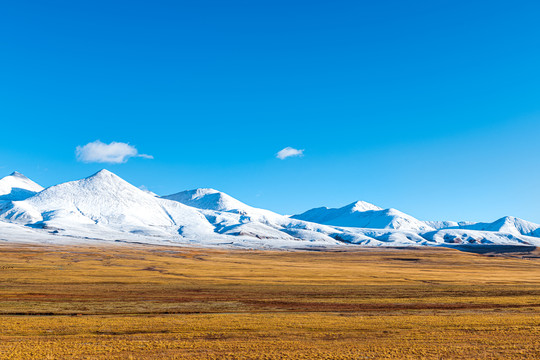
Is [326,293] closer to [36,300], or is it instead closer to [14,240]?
[36,300]

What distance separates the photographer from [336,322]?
33.4m

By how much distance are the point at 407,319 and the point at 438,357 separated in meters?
11.3

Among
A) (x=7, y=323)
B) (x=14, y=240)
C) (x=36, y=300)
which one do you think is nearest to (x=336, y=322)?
(x=7, y=323)

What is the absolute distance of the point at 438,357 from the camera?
2377 centimetres

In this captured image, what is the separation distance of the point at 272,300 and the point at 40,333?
2390 cm

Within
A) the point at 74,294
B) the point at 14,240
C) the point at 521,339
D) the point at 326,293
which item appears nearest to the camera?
the point at 521,339

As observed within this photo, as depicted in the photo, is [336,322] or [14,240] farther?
[14,240]

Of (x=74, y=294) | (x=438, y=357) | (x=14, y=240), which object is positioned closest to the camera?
(x=438, y=357)

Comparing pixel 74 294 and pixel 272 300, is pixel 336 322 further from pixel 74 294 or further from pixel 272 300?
pixel 74 294

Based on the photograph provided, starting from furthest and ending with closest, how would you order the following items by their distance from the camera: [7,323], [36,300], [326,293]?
1. [326,293]
2. [36,300]
3. [7,323]

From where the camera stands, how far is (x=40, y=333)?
28.3 m

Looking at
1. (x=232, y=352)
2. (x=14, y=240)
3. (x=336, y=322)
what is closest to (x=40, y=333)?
(x=232, y=352)

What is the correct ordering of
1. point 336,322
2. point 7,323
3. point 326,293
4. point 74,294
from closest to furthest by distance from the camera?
point 7,323, point 336,322, point 74,294, point 326,293

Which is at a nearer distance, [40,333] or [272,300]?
[40,333]
